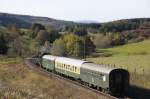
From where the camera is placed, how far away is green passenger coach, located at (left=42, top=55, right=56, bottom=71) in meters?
64.8

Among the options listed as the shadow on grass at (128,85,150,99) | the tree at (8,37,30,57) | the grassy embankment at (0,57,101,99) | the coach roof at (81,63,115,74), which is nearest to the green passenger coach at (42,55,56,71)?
the grassy embankment at (0,57,101,99)

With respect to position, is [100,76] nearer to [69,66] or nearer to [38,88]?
[38,88]

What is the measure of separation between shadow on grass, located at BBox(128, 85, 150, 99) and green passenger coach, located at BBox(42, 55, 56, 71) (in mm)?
22193

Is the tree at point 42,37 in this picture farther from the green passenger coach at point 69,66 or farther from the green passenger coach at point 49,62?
the green passenger coach at point 69,66

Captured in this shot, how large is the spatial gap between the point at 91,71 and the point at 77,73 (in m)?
6.43

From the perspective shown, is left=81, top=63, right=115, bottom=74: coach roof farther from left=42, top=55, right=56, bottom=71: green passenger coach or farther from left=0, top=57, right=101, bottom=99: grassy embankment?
left=42, top=55, right=56, bottom=71: green passenger coach

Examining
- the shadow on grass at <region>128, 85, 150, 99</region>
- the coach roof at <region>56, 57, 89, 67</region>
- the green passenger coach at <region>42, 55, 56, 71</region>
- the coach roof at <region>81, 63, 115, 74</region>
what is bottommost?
the shadow on grass at <region>128, 85, 150, 99</region>

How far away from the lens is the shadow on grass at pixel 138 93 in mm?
40253

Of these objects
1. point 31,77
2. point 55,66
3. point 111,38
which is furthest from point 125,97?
point 111,38

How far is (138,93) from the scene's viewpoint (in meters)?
41.8

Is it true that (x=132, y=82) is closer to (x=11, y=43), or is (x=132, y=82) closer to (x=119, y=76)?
(x=119, y=76)

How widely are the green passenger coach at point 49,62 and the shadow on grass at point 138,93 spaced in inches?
874

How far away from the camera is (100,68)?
41062mm

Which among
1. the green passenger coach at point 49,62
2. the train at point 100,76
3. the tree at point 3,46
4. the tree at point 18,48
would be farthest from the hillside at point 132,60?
the tree at point 3,46
